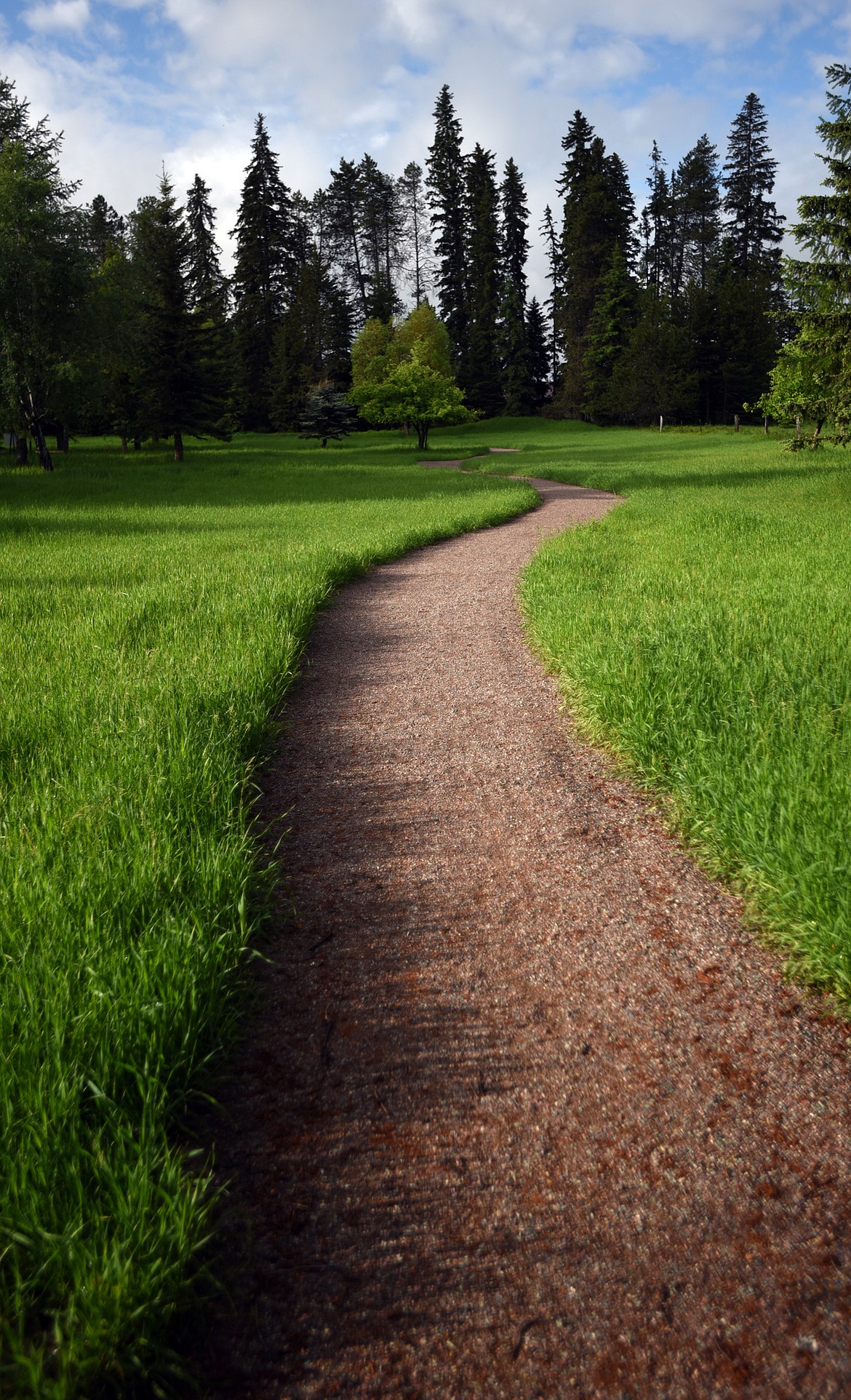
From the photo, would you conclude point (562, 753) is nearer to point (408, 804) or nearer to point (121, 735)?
point (408, 804)

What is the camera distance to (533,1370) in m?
1.53

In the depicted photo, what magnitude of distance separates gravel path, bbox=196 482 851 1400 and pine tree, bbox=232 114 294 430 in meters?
58.0

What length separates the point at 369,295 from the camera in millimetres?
66125

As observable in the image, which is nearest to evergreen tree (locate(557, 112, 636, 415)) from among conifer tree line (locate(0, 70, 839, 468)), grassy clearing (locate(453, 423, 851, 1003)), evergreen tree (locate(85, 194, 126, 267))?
conifer tree line (locate(0, 70, 839, 468))

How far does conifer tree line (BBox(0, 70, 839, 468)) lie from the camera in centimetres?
2759

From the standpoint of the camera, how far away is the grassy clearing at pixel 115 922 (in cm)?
158

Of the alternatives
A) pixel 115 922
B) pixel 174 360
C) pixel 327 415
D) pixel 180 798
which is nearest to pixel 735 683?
pixel 180 798

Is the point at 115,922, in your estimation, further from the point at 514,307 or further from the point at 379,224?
the point at 379,224

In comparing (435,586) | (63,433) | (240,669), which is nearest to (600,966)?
(240,669)

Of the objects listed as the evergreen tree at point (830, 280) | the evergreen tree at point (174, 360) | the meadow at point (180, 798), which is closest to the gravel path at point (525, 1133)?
Result: the meadow at point (180, 798)

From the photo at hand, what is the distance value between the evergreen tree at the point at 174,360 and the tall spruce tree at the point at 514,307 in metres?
31.9

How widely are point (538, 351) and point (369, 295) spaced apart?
1490 cm

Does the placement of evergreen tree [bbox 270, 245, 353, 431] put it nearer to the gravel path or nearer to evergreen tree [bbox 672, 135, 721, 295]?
evergreen tree [bbox 672, 135, 721, 295]

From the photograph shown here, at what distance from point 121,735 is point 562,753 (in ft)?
8.24
